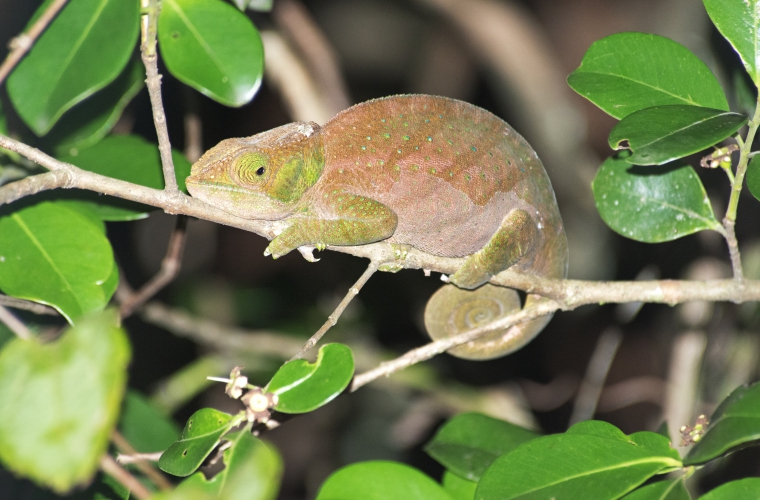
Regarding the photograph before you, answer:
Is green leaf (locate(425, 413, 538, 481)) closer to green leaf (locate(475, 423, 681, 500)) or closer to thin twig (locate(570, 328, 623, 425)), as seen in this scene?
green leaf (locate(475, 423, 681, 500))

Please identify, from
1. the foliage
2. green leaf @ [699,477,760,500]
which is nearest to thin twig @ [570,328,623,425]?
the foliage

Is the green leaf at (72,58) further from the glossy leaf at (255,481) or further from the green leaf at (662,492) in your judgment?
the green leaf at (662,492)

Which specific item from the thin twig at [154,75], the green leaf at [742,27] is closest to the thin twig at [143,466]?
the thin twig at [154,75]

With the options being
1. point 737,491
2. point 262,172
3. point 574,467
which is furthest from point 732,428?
point 262,172

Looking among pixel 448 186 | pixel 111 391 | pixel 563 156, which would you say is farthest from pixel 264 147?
pixel 563 156

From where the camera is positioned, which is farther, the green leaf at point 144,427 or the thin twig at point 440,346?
the green leaf at point 144,427

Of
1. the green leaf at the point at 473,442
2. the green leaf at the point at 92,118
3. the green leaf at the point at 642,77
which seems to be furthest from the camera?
the green leaf at the point at 92,118
